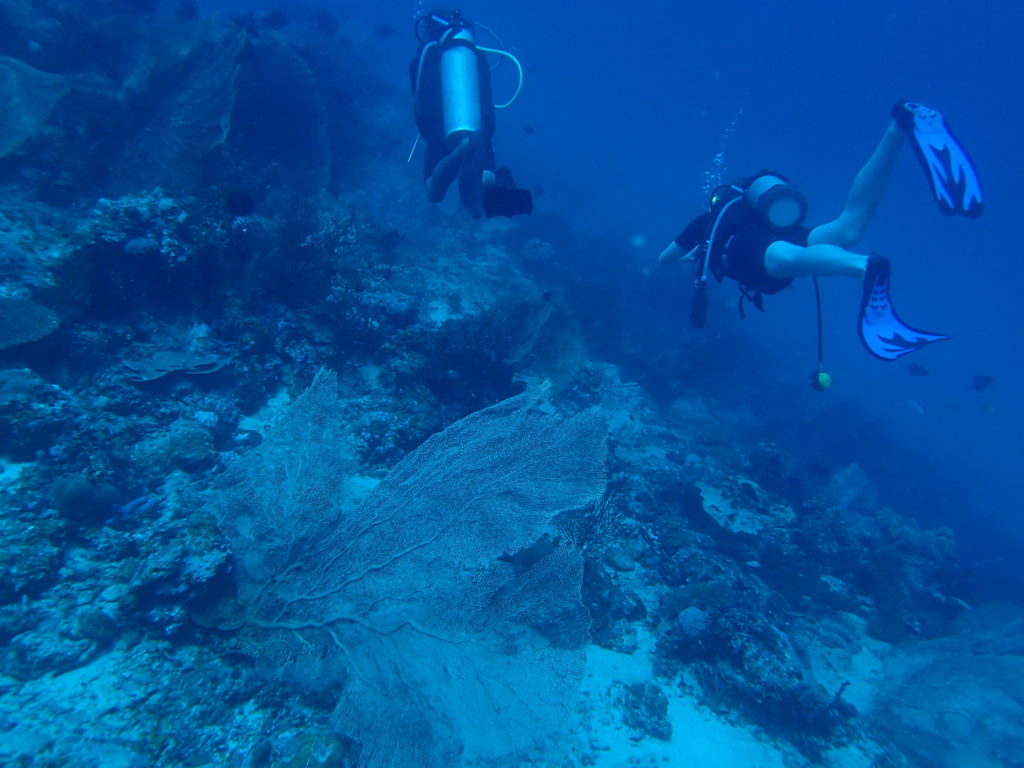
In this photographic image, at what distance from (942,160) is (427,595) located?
588 cm

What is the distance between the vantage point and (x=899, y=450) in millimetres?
20062

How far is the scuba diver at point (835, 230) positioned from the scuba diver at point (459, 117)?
7.87 ft

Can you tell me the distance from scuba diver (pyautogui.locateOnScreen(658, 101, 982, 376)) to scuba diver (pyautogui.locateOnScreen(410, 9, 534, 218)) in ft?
7.87

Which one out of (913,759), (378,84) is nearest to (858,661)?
(913,759)

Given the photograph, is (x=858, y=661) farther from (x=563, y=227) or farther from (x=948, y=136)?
(x=563, y=227)

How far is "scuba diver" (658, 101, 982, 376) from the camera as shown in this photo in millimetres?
4094

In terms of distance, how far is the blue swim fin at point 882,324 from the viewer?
3.96 metres

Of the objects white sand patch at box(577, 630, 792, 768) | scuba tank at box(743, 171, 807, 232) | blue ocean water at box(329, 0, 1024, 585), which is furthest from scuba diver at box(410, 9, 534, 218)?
blue ocean water at box(329, 0, 1024, 585)

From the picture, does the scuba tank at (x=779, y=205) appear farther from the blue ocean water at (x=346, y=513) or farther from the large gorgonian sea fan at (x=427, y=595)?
the large gorgonian sea fan at (x=427, y=595)

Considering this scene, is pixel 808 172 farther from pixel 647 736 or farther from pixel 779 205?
pixel 647 736

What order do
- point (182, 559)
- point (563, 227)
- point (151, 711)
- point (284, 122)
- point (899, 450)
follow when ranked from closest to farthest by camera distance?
point (151, 711), point (182, 559), point (284, 122), point (899, 450), point (563, 227)

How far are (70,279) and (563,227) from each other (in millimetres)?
19387

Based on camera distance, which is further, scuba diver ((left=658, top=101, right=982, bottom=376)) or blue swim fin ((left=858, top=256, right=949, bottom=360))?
scuba diver ((left=658, top=101, right=982, bottom=376))

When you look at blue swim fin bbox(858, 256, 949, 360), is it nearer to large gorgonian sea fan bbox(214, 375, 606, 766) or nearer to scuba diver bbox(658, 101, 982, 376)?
scuba diver bbox(658, 101, 982, 376)
